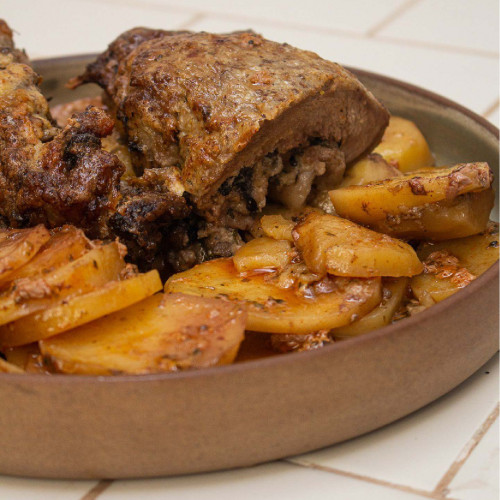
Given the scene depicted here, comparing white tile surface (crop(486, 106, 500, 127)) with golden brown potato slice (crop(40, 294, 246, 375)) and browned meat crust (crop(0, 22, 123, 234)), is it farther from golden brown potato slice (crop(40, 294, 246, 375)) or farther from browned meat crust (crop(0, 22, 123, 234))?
golden brown potato slice (crop(40, 294, 246, 375))

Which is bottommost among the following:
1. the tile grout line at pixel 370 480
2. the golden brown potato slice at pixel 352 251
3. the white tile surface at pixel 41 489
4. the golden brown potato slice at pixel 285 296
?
the white tile surface at pixel 41 489

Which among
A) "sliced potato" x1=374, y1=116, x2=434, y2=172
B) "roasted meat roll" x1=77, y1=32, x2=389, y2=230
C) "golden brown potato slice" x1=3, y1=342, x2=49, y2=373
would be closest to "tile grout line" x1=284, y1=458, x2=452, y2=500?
A: "golden brown potato slice" x1=3, y1=342, x2=49, y2=373

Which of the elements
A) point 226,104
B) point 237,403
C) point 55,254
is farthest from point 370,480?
point 226,104

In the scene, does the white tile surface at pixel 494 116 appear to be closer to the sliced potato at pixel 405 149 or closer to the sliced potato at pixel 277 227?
the sliced potato at pixel 405 149

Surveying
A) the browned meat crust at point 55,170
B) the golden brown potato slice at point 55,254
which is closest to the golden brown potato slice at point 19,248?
the golden brown potato slice at point 55,254

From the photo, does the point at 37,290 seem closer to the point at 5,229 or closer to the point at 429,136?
the point at 5,229

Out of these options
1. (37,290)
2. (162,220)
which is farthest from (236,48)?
(37,290)

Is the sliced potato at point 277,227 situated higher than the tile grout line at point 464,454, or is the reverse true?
the sliced potato at point 277,227
